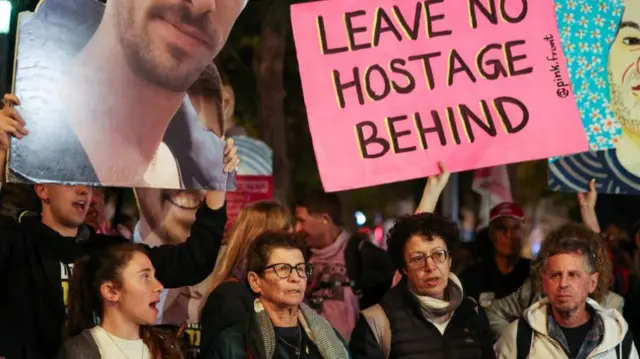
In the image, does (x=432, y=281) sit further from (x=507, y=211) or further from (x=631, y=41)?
(x=631, y=41)

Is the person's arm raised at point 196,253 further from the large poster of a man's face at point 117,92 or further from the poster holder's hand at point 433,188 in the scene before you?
the poster holder's hand at point 433,188

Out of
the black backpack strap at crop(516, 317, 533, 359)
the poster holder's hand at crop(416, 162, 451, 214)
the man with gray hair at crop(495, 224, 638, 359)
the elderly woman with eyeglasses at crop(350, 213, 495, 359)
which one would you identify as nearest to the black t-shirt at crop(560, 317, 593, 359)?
the man with gray hair at crop(495, 224, 638, 359)

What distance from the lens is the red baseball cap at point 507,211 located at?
223 inches

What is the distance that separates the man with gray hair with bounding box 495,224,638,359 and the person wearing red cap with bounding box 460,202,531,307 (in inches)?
38.6

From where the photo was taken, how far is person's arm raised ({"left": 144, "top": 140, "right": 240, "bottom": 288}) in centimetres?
421

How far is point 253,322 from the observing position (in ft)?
12.4

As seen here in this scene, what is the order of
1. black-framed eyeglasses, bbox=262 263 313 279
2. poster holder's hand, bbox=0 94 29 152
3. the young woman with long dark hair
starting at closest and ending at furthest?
the young woman with long dark hair < black-framed eyeglasses, bbox=262 263 313 279 < poster holder's hand, bbox=0 94 29 152

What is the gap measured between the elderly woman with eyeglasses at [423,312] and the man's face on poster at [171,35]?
48.2 inches

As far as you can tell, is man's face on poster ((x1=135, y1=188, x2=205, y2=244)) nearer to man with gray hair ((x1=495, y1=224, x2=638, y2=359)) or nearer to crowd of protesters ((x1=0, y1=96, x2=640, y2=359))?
crowd of protesters ((x1=0, y1=96, x2=640, y2=359))

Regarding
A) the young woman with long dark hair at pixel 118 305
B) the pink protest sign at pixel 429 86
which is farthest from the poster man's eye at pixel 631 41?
the young woman with long dark hair at pixel 118 305

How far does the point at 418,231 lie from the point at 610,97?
1.61 meters

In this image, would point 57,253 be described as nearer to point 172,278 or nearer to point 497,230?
point 172,278

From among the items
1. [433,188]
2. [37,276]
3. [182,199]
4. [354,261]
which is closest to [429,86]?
[433,188]

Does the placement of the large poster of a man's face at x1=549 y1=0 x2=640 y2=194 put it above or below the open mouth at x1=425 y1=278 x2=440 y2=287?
above
